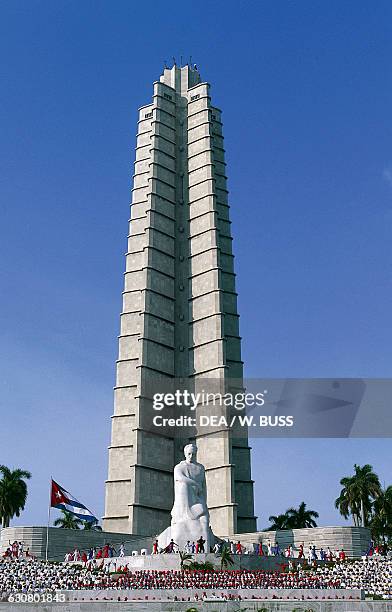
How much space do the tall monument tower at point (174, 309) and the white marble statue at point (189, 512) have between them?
35.5 feet

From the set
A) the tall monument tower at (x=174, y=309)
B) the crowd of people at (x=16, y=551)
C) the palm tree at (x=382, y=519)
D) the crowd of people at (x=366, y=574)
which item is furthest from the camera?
the palm tree at (x=382, y=519)

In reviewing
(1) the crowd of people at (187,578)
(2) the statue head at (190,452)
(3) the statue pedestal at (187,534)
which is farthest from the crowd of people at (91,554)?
(2) the statue head at (190,452)

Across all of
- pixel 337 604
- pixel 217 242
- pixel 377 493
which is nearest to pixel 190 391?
pixel 217 242

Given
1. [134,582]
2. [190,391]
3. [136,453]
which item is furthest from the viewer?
[190,391]

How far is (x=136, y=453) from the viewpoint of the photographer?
51.5m

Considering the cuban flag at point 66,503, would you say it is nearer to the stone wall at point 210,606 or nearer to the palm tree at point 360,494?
the stone wall at point 210,606

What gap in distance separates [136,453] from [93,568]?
1776cm

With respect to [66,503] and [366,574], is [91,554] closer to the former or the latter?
[66,503]

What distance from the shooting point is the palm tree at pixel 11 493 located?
55531 mm

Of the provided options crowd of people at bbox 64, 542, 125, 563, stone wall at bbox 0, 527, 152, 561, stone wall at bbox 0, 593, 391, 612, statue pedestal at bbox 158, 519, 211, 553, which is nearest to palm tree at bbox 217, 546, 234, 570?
statue pedestal at bbox 158, 519, 211, 553

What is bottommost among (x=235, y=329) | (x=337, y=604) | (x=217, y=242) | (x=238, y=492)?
(x=337, y=604)

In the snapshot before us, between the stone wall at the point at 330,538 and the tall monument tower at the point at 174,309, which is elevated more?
the tall monument tower at the point at 174,309

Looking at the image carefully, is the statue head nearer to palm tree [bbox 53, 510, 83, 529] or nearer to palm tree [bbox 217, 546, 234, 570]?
palm tree [bbox 217, 546, 234, 570]

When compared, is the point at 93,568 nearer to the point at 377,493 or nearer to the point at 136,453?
the point at 136,453
